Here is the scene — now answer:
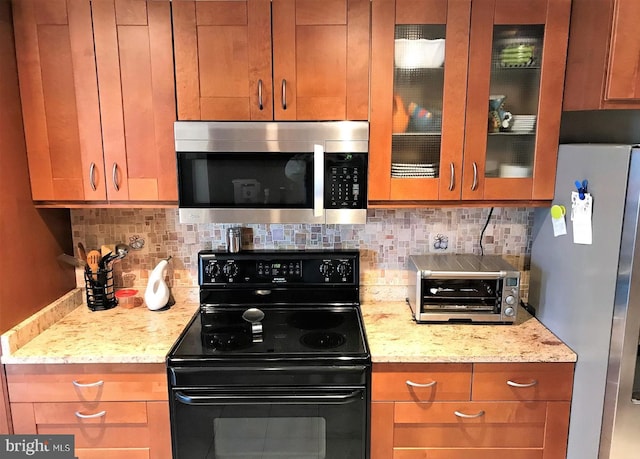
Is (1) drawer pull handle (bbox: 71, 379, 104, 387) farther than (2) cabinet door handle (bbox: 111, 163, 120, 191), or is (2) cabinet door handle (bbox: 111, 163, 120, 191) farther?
(2) cabinet door handle (bbox: 111, 163, 120, 191)

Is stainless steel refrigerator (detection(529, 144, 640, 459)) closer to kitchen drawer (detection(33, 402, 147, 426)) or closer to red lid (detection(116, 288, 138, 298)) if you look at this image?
kitchen drawer (detection(33, 402, 147, 426))

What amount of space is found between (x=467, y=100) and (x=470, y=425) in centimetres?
122

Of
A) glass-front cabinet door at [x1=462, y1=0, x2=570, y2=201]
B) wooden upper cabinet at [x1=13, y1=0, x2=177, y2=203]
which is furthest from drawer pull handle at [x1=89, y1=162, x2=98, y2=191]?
glass-front cabinet door at [x1=462, y1=0, x2=570, y2=201]

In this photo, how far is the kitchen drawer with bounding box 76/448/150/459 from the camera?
5.32 ft

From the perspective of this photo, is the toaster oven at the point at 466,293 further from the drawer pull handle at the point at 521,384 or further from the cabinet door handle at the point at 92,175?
the cabinet door handle at the point at 92,175

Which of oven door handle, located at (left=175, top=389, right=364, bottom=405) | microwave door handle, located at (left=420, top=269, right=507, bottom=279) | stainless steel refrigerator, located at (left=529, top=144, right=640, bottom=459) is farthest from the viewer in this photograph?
microwave door handle, located at (left=420, top=269, right=507, bottom=279)

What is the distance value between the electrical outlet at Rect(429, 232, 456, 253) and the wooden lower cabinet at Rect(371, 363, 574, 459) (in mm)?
657

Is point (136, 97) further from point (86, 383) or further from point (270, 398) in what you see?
point (270, 398)

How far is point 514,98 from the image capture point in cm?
170

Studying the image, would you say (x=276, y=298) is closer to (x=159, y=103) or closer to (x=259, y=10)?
(x=159, y=103)

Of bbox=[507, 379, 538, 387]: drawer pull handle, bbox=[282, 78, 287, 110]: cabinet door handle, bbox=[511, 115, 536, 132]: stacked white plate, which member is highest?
bbox=[282, 78, 287, 110]: cabinet door handle

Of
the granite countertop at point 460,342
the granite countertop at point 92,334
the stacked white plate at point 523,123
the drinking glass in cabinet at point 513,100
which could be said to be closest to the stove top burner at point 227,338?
the granite countertop at point 92,334

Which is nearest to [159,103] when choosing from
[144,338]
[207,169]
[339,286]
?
[207,169]

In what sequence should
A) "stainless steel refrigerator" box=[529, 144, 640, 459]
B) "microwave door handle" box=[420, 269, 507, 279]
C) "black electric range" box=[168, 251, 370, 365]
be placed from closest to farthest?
"stainless steel refrigerator" box=[529, 144, 640, 459] → "microwave door handle" box=[420, 269, 507, 279] → "black electric range" box=[168, 251, 370, 365]
